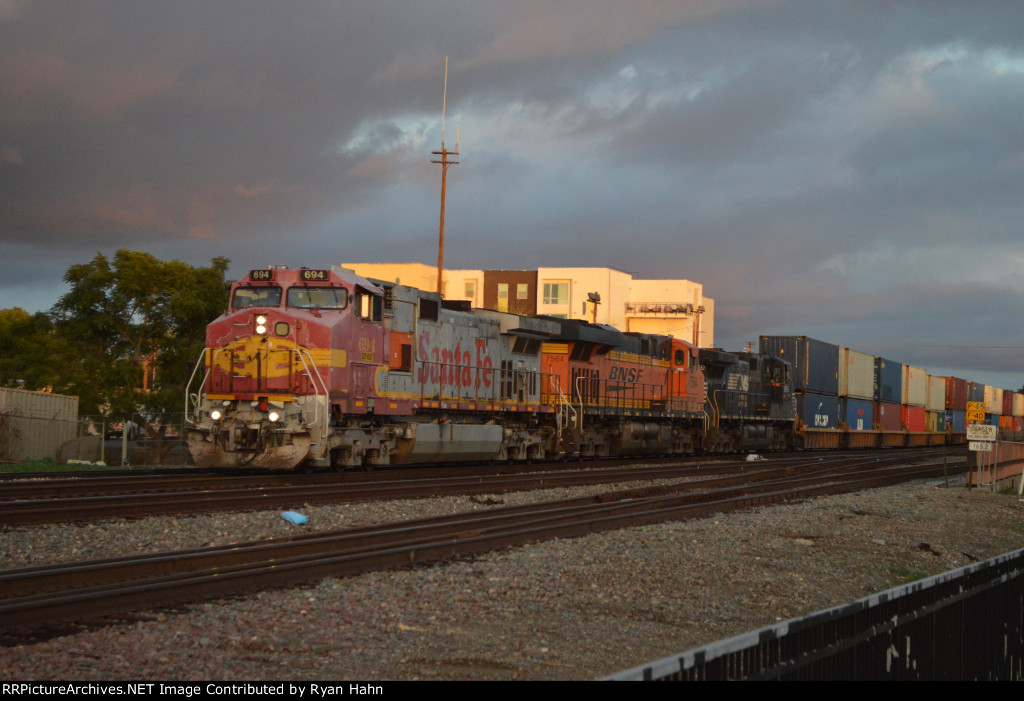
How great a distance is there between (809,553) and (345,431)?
953 cm

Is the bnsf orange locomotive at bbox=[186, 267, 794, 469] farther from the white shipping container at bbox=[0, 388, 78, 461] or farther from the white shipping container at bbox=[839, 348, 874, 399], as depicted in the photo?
the white shipping container at bbox=[839, 348, 874, 399]

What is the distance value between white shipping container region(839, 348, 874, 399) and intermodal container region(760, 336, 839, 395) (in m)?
1.33

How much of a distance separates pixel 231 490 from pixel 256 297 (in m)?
5.35

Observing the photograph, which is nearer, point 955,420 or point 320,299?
point 320,299

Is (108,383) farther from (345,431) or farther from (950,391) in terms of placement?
(950,391)

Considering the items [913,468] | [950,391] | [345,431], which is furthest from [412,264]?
[345,431]

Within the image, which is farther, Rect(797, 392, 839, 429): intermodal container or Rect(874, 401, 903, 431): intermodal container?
Rect(874, 401, 903, 431): intermodal container

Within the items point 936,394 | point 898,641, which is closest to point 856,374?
point 936,394

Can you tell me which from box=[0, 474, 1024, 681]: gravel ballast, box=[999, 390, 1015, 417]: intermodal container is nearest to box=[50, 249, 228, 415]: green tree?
box=[0, 474, 1024, 681]: gravel ballast

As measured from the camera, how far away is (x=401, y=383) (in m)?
19.7

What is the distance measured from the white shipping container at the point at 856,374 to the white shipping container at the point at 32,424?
33966mm

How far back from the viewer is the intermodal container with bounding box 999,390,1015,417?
214ft

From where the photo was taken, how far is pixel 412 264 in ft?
256

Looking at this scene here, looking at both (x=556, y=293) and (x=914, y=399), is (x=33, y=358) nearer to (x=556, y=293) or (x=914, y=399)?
(x=914, y=399)
